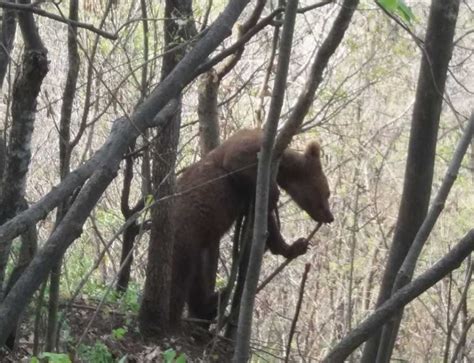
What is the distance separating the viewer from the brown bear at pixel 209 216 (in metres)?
5.59

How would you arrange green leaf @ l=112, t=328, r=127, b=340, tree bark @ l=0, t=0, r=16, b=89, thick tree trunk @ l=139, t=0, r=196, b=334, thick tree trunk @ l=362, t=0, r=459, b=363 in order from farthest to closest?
green leaf @ l=112, t=328, r=127, b=340 → tree bark @ l=0, t=0, r=16, b=89 → thick tree trunk @ l=139, t=0, r=196, b=334 → thick tree trunk @ l=362, t=0, r=459, b=363

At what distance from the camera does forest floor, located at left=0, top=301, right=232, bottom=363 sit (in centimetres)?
479

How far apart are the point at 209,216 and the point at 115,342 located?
1.05 meters

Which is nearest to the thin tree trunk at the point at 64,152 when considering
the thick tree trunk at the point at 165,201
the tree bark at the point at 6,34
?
the thick tree trunk at the point at 165,201

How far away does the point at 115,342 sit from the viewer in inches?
203

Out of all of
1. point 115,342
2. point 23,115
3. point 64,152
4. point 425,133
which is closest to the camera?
Result: point 425,133

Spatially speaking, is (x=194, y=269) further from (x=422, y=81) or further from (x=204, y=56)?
(x=204, y=56)

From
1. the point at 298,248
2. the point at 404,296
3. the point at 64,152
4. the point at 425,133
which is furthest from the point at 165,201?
the point at 404,296

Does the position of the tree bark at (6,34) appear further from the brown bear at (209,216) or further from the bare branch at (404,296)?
the bare branch at (404,296)

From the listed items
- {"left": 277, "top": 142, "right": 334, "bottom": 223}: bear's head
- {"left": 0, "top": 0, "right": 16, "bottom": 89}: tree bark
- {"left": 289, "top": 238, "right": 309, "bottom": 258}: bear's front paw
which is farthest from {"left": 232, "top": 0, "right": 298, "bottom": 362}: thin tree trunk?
{"left": 277, "top": 142, "right": 334, "bottom": 223}: bear's head

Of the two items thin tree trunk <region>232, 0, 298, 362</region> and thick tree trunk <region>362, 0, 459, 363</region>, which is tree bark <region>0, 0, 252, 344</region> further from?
thick tree trunk <region>362, 0, 459, 363</region>

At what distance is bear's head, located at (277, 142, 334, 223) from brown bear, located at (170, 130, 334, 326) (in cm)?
39

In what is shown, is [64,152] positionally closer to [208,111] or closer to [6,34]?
[6,34]

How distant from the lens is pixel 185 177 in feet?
19.0
